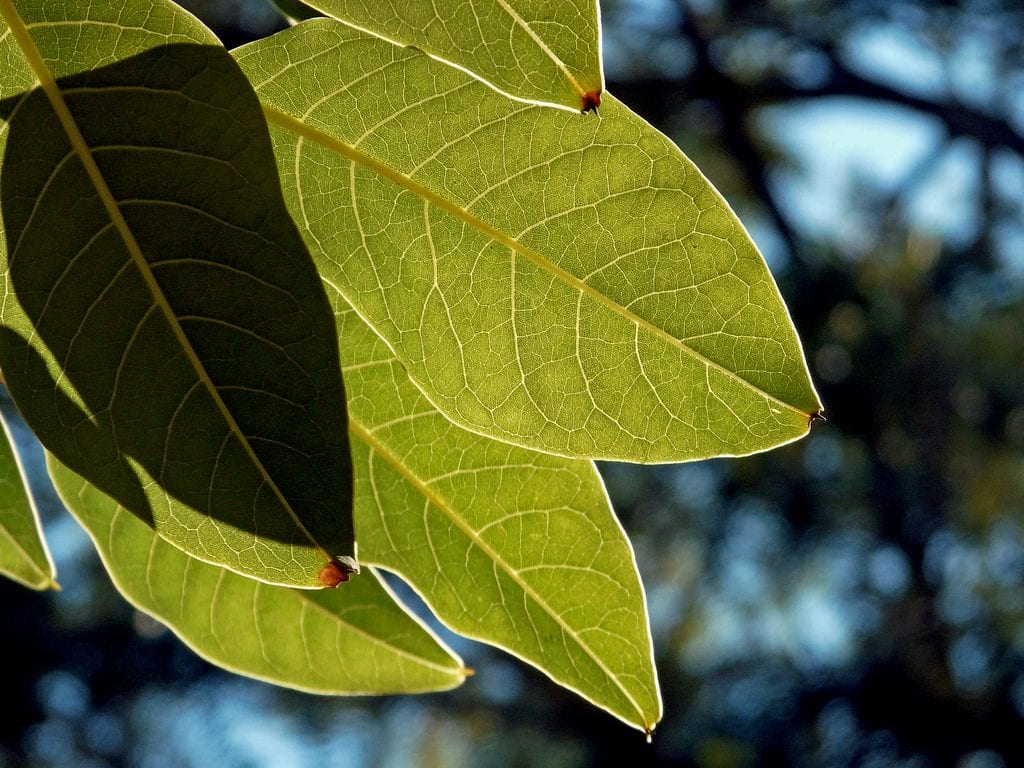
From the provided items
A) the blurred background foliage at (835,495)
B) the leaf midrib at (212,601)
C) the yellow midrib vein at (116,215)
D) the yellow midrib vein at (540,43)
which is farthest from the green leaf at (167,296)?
the blurred background foliage at (835,495)

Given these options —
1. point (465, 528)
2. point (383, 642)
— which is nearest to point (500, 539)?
point (465, 528)

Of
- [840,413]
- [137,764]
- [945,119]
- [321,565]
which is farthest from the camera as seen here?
[137,764]

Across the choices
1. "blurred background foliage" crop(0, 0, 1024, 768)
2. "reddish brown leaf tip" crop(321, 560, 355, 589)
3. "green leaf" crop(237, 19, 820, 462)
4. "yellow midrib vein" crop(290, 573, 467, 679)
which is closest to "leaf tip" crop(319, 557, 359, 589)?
"reddish brown leaf tip" crop(321, 560, 355, 589)

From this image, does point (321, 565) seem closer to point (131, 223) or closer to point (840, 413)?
point (131, 223)

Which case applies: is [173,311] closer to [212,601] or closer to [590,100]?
[590,100]

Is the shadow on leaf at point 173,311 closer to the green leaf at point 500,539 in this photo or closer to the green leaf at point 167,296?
the green leaf at point 167,296

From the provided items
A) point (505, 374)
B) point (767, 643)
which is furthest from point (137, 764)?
point (505, 374)
